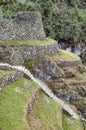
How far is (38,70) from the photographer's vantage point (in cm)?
4369

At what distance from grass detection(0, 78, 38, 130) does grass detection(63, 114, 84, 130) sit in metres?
4.41

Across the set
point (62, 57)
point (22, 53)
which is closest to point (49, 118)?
point (22, 53)

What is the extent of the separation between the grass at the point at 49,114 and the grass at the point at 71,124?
1147 mm

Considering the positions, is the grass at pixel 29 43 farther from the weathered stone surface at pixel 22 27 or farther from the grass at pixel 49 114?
the grass at pixel 49 114

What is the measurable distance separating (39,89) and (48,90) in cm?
262

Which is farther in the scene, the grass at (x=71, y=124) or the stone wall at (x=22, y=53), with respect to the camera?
the stone wall at (x=22, y=53)

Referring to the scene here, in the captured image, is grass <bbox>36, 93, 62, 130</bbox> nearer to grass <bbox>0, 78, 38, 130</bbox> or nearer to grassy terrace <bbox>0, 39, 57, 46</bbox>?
grass <bbox>0, 78, 38, 130</bbox>

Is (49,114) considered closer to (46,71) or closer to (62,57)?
(46,71)

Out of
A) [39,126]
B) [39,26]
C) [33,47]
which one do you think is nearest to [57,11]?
[39,26]

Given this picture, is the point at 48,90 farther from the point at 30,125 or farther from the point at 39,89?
the point at 30,125

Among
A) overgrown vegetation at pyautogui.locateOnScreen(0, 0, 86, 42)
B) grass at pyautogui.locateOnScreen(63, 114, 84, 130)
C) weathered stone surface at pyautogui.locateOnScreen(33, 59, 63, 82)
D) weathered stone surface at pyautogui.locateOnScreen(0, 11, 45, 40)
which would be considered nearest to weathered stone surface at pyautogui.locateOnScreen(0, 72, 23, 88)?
weathered stone surface at pyautogui.locateOnScreen(33, 59, 63, 82)

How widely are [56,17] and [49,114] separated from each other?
50.8 m

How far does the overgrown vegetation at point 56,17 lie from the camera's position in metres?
80.6

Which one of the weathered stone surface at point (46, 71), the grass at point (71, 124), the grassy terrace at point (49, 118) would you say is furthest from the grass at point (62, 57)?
the grass at point (71, 124)
